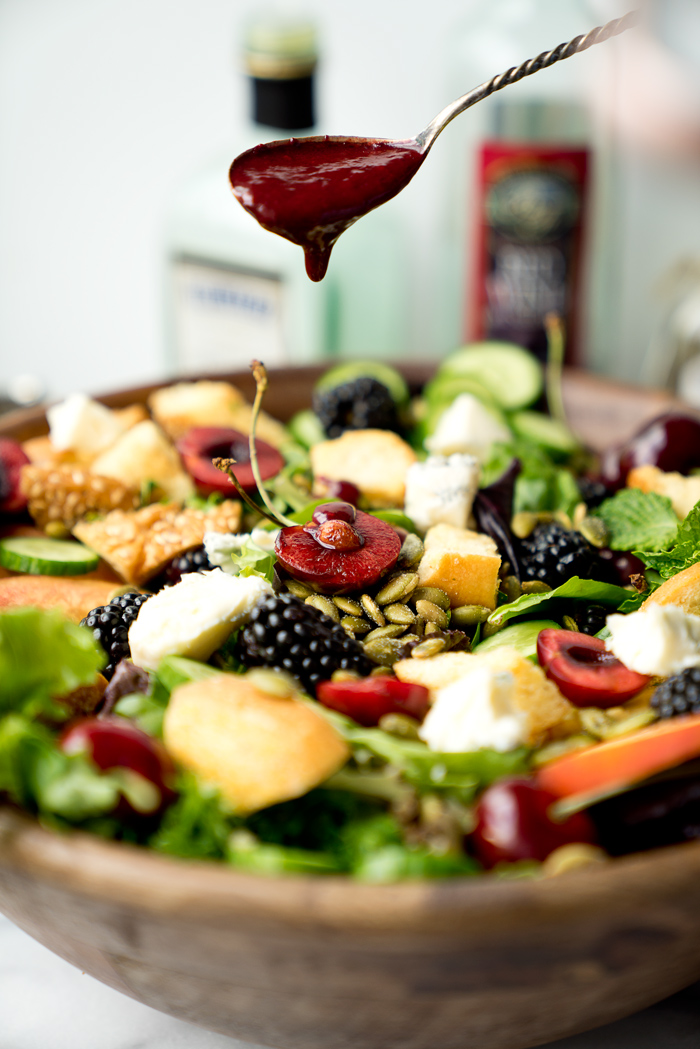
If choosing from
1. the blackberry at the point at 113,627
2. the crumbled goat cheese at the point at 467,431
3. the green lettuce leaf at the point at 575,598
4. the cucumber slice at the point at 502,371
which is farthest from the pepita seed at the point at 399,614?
the cucumber slice at the point at 502,371

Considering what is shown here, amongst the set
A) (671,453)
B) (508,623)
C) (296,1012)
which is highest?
(671,453)

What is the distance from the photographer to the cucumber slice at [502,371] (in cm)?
194

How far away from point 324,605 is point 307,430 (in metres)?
0.64

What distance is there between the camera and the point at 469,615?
1340 millimetres

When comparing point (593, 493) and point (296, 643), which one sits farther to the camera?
point (593, 493)

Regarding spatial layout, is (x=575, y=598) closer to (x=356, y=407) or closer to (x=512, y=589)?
(x=512, y=589)

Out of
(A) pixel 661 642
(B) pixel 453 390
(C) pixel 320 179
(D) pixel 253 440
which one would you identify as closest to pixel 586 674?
(A) pixel 661 642

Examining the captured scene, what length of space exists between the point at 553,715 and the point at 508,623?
0.27 m

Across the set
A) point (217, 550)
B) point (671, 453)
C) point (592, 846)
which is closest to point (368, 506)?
point (217, 550)

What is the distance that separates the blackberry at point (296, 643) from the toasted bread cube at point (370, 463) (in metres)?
0.45

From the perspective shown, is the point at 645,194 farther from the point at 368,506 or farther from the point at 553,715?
the point at 553,715

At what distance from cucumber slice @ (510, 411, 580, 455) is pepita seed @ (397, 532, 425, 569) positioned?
484mm

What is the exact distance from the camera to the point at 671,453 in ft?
5.49

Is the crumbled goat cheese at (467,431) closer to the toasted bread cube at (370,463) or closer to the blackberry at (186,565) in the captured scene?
the toasted bread cube at (370,463)
